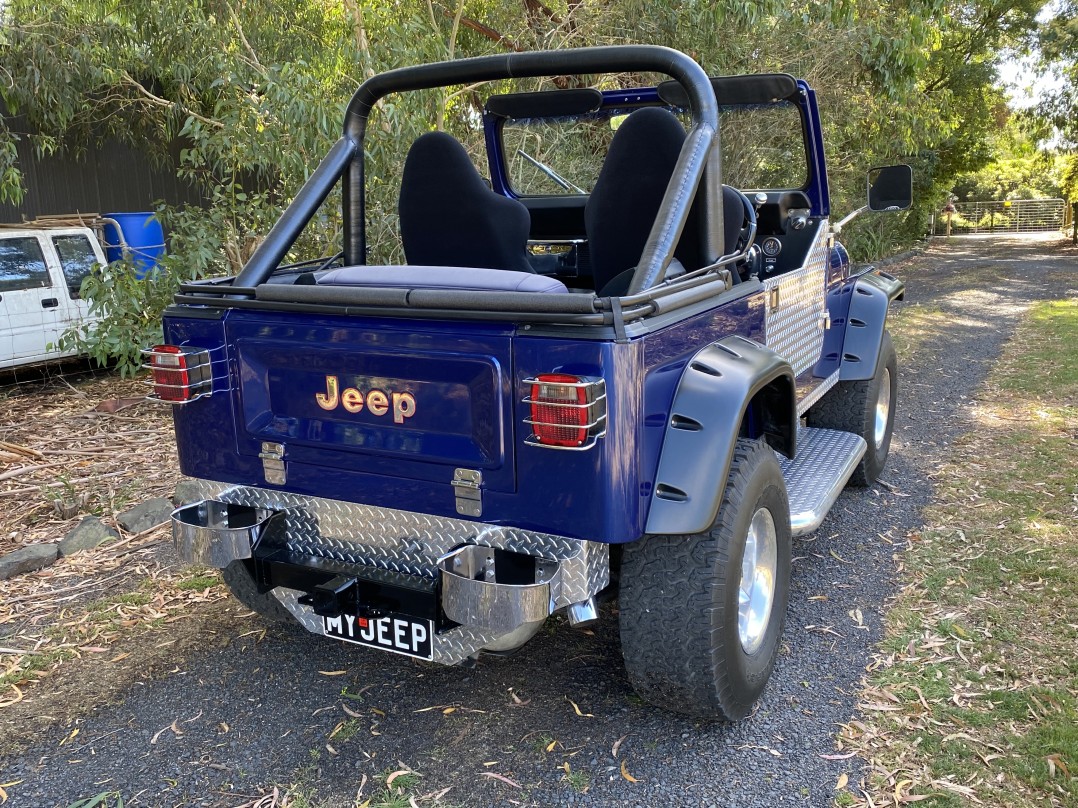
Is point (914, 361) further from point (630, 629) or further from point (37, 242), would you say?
point (37, 242)

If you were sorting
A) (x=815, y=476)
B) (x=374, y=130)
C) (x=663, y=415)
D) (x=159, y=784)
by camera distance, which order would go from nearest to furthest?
(x=663, y=415), (x=159, y=784), (x=815, y=476), (x=374, y=130)

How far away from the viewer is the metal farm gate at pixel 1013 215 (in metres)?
37.6

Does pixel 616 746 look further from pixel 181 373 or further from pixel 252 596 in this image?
pixel 181 373

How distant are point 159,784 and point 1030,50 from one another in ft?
83.1

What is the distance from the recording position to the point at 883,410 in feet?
17.7

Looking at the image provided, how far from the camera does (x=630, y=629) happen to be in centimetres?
265

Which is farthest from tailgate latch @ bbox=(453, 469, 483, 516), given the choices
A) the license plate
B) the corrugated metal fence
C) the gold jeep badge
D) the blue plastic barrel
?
the corrugated metal fence

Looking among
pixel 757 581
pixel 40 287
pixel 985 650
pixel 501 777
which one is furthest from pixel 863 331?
pixel 40 287

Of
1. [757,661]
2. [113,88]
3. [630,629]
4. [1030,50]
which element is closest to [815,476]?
[757,661]

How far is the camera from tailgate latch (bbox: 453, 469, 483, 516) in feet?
8.23

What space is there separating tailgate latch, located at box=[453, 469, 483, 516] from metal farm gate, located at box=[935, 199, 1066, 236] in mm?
39729

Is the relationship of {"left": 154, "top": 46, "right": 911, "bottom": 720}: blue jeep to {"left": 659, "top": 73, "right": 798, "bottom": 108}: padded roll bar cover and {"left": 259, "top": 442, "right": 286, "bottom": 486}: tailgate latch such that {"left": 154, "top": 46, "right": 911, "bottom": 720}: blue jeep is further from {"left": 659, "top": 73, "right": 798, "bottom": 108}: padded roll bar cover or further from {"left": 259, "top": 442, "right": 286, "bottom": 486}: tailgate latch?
{"left": 659, "top": 73, "right": 798, "bottom": 108}: padded roll bar cover

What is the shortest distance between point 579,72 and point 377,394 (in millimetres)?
1317

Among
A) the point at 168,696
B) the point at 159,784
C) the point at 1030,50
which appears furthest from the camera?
the point at 1030,50
